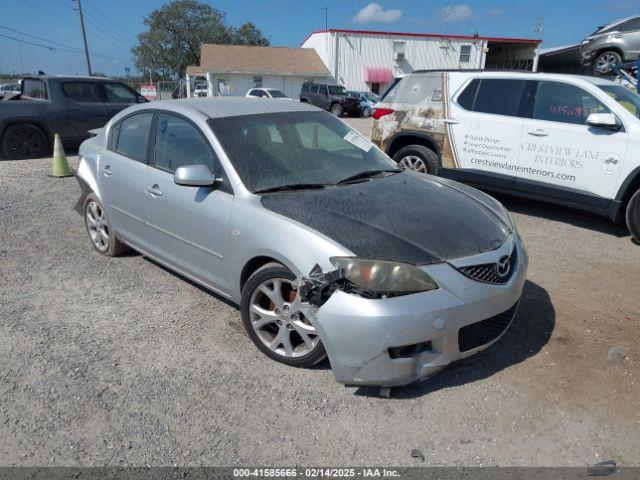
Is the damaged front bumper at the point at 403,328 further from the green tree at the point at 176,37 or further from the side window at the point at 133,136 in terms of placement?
the green tree at the point at 176,37

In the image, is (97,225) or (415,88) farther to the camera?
(415,88)

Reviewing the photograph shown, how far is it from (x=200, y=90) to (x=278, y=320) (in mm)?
40876

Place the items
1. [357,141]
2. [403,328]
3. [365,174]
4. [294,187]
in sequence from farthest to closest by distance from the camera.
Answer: [357,141], [365,174], [294,187], [403,328]

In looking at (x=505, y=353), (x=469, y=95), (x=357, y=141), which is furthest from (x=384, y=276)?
(x=469, y=95)

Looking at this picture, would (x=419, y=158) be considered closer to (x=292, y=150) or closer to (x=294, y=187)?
(x=292, y=150)

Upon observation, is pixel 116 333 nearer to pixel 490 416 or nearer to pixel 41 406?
pixel 41 406

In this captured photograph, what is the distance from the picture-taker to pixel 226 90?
132ft

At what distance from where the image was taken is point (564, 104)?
611 centimetres

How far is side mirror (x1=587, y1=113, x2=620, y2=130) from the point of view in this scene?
5520mm

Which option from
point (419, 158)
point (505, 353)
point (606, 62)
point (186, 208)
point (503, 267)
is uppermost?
point (606, 62)

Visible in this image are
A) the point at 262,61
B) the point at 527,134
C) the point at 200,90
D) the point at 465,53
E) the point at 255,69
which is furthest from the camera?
the point at 465,53

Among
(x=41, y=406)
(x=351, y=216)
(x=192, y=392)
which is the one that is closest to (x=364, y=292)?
(x=351, y=216)

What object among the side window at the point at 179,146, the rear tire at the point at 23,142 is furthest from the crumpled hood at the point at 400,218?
the rear tire at the point at 23,142

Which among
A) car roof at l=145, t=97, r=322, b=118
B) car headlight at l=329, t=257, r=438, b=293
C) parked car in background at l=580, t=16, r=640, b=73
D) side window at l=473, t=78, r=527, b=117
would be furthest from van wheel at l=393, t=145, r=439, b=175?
parked car in background at l=580, t=16, r=640, b=73
